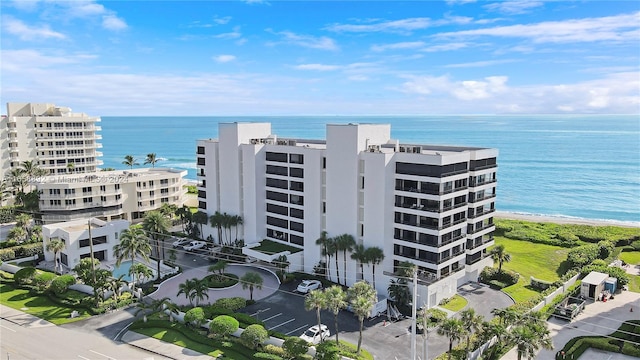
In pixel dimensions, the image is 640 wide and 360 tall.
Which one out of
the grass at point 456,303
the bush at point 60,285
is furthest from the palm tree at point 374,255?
the bush at point 60,285

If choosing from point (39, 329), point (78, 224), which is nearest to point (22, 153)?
point (78, 224)

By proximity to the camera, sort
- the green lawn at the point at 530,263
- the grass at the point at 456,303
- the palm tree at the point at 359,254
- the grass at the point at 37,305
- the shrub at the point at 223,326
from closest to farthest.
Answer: the shrub at the point at 223,326 → the grass at the point at 37,305 → the grass at the point at 456,303 → the palm tree at the point at 359,254 → the green lawn at the point at 530,263

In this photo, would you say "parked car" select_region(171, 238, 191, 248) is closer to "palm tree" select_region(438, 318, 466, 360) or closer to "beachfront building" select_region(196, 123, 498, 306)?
"beachfront building" select_region(196, 123, 498, 306)

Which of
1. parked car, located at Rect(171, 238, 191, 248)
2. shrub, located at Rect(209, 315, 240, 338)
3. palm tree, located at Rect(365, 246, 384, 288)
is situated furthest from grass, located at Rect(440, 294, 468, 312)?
parked car, located at Rect(171, 238, 191, 248)

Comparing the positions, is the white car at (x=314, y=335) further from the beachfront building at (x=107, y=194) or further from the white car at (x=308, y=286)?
the beachfront building at (x=107, y=194)

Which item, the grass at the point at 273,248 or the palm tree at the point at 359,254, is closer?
the palm tree at the point at 359,254

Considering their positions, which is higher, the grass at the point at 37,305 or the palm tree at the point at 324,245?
the palm tree at the point at 324,245

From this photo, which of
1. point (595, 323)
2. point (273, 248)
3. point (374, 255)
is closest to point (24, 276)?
point (273, 248)
